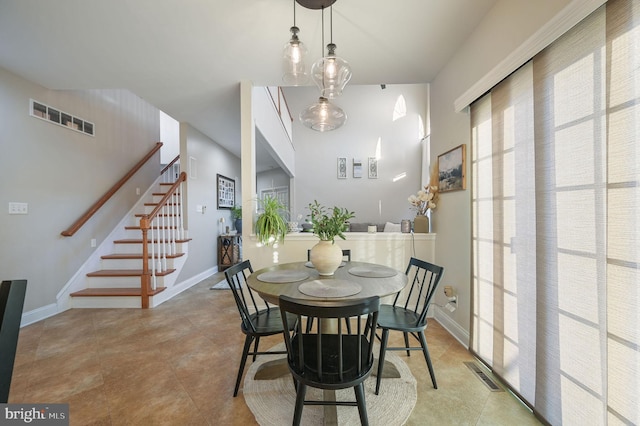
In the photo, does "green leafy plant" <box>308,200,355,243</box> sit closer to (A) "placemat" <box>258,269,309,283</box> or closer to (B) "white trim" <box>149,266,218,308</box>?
(A) "placemat" <box>258,269,309,283</box>

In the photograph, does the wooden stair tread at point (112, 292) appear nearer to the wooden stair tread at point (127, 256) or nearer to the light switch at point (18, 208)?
the wooden stair tread at point (127, 256)

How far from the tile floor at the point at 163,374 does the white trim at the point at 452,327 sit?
65 mm

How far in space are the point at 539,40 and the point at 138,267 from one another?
16.4ft

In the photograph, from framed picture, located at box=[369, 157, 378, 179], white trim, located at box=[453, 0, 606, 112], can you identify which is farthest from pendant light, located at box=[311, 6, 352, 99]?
framed picture, located at box=[369, 157, 378, 179]

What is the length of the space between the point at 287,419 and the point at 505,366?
1513 millimetres

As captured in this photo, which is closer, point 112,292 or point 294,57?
point 294,57

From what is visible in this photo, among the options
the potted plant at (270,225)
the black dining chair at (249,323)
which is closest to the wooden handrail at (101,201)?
the potted plant at (270,225)

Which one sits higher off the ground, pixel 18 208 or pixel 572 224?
pixel 18 208

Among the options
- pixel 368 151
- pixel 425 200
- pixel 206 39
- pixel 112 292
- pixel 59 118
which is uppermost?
pixel 368 151

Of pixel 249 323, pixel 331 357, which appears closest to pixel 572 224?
pixel 331 357

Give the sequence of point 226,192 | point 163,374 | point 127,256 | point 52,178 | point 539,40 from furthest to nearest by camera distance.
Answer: point 226,192, point 127,256, point 52,178, point 163,374, point 539,40

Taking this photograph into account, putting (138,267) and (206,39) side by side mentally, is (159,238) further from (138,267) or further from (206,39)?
(206,39)

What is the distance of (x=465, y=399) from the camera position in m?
1.64

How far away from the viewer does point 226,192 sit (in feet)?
19.6
